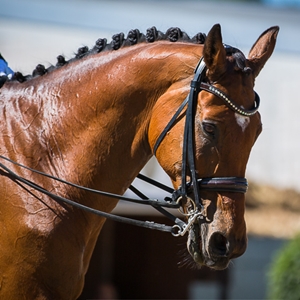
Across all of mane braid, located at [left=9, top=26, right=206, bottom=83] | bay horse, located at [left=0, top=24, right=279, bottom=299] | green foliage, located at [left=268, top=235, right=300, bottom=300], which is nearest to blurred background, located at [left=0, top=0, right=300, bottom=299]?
green foliage, located at [left=268, top=235, right=300, bottom=300]

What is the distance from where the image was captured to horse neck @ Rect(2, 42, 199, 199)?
329cm

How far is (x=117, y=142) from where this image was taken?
3318mm

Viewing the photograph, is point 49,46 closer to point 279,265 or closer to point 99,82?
point 279,265

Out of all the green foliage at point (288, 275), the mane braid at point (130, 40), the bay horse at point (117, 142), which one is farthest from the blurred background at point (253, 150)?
the bay horse at point (117, 142)

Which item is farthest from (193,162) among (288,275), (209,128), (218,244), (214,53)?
(288,275)

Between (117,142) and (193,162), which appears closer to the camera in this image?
(193,162)

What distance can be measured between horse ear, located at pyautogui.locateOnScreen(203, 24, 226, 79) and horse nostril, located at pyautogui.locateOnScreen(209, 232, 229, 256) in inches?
30.5

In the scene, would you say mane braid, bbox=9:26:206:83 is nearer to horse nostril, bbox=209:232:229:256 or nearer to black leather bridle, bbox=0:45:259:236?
black leather bridle, bbox=0:45:259:236

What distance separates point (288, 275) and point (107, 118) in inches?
136

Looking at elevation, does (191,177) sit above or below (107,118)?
below

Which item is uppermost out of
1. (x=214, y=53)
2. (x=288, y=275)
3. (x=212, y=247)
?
(x=214, y=53)

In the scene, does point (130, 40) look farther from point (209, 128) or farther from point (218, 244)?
point (218, 244)

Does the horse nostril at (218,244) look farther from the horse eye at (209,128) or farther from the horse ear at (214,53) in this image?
the horse ear at (214,53)

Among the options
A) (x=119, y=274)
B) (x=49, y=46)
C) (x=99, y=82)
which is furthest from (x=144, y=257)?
(x=99, y=82)
